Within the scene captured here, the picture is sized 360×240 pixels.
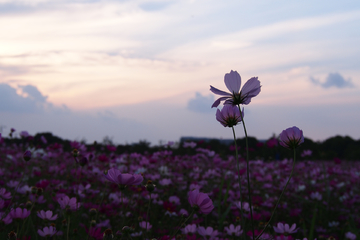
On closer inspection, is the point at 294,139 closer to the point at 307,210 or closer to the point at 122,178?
the point at 122,178

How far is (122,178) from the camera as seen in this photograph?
108 cm

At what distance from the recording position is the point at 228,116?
1.08m

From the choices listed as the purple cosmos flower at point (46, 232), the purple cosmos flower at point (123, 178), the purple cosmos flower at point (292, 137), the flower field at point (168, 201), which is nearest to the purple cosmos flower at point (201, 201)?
the flower field at point (168, 201)

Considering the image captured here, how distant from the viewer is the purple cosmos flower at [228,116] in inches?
42.3

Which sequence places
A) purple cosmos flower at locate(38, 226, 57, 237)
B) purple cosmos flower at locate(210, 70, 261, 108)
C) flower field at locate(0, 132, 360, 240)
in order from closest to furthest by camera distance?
purple cosmos flower at locate(210, 70, 261, 108) → purple cosmos flower at locate(38, 226, 57, 237) → flower field at locate(0, 132, 360, 240)

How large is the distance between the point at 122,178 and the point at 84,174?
3.23 m

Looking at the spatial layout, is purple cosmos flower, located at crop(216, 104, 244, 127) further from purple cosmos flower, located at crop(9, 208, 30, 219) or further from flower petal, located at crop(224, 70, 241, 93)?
purple cosmos flower, located at crop(9, 208, 30, 219)

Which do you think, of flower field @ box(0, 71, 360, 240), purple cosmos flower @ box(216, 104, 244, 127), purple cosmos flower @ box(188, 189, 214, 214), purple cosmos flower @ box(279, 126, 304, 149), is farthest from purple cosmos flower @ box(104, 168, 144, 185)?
purple cosmos flower @ box(279, 126, 304, 149)

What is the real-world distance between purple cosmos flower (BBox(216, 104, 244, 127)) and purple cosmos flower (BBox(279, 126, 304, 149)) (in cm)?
15

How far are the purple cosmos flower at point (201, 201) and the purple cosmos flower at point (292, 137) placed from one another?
12.2 inches

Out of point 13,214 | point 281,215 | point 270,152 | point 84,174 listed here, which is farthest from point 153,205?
point 270,152

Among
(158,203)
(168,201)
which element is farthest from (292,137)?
(158,203)

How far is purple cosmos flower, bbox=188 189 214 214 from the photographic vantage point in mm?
1034

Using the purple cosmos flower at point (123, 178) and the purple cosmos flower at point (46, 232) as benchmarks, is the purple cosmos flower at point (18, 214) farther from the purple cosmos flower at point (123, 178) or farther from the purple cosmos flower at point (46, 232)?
the purple cosmos flower at point (123, 178)
